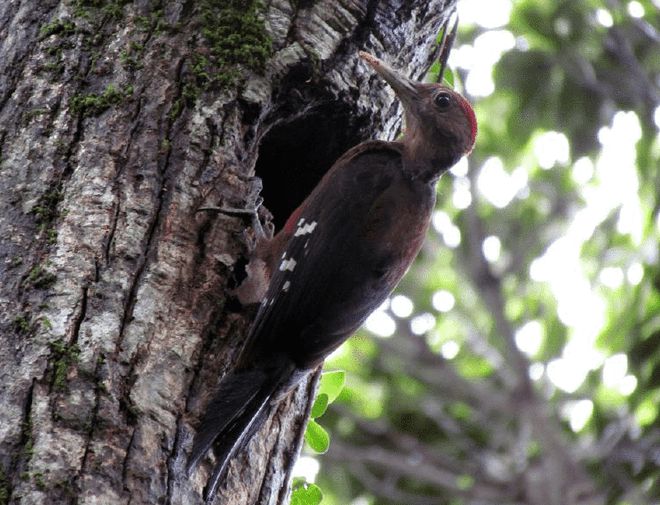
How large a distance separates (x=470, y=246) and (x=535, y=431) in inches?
67.0

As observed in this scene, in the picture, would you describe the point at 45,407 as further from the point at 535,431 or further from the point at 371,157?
the point at 535,431

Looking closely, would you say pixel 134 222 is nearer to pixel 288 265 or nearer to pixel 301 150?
pixel 288 265

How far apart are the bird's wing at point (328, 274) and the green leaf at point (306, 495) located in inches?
22.2

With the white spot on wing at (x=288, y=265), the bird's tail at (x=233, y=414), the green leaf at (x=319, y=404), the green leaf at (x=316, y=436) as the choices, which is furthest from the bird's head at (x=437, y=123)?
the bird's tail at (x=233, y=414)

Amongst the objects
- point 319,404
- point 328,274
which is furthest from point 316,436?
point 328,274

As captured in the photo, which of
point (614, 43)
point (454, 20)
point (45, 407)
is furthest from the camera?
point (614, 43)

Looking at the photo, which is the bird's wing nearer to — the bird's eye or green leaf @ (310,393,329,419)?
green leaf @ (310,393,329,419)

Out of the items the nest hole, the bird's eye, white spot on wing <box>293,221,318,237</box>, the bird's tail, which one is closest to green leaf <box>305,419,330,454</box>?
the bird's tail

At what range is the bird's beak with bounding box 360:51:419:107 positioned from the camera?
327 centimetres

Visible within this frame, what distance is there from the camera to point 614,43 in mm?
6996

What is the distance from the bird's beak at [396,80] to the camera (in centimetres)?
327

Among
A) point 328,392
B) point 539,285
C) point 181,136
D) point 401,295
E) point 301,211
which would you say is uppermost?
point 181,136

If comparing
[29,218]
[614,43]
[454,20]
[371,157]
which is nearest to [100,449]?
[29,218]

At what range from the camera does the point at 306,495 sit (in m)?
3.27
